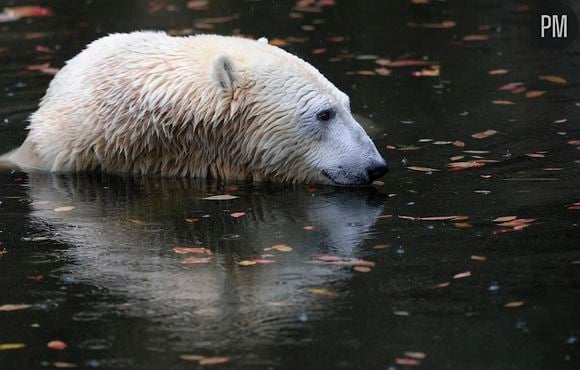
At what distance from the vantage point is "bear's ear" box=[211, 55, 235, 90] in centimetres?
928

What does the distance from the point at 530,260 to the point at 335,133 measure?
2537 mm

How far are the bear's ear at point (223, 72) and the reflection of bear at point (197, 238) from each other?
32.5 inches

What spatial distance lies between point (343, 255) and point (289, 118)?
2.14 metres

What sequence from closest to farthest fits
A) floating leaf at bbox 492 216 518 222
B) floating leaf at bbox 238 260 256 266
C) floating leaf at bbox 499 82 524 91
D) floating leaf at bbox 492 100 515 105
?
floating leaf at bbox 238 260 256 266 < floating leaf at bbox 492 216 518 222 < floating leaf at bbox 492 100 515 105 < floating leaf at bbox 499 82 524 91

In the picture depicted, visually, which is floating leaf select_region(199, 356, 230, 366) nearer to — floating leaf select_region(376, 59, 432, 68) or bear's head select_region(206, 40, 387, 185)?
bear's head select_region(206, 40, 387, 185)

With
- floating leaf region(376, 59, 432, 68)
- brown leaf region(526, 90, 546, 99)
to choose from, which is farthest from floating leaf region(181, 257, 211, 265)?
floating leaf region(376, 59, 432, 68)

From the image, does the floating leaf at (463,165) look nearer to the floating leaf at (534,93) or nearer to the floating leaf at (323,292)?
the floating leaf at (534,93)

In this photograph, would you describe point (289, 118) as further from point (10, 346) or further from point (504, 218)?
point (10, 346)

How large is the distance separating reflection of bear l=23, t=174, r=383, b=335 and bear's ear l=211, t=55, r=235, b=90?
83 cm

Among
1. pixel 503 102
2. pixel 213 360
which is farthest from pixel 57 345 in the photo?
pixel 503 102

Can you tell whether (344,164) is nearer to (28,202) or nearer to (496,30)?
(28,202)

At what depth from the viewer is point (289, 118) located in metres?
9.46

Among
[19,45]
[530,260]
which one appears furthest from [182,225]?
[19,45]

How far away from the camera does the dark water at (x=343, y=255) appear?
612 centimetres
